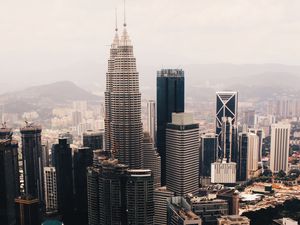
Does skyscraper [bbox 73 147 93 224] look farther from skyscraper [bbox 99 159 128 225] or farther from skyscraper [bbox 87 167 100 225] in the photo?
skyscraper [bbox 99 159 128 225]

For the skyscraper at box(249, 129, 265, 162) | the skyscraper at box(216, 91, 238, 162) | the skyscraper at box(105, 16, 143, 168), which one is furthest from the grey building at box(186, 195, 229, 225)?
the skyscraper at box(249, 129, 265, 162)

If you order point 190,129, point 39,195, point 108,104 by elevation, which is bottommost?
point 39,195

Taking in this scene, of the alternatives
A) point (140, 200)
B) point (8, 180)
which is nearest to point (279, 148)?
point (140, 200)

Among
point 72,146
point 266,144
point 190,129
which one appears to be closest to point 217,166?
point 190,129

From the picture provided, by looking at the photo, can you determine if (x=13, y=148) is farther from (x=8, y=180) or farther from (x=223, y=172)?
(x=223, y=172)

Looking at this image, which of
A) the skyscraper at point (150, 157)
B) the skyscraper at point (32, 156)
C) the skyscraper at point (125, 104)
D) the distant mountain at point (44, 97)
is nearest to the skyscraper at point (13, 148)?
the skyscraper at point (32, 156)

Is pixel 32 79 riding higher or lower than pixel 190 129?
higher

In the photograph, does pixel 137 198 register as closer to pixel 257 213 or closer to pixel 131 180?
pixel 131 180
